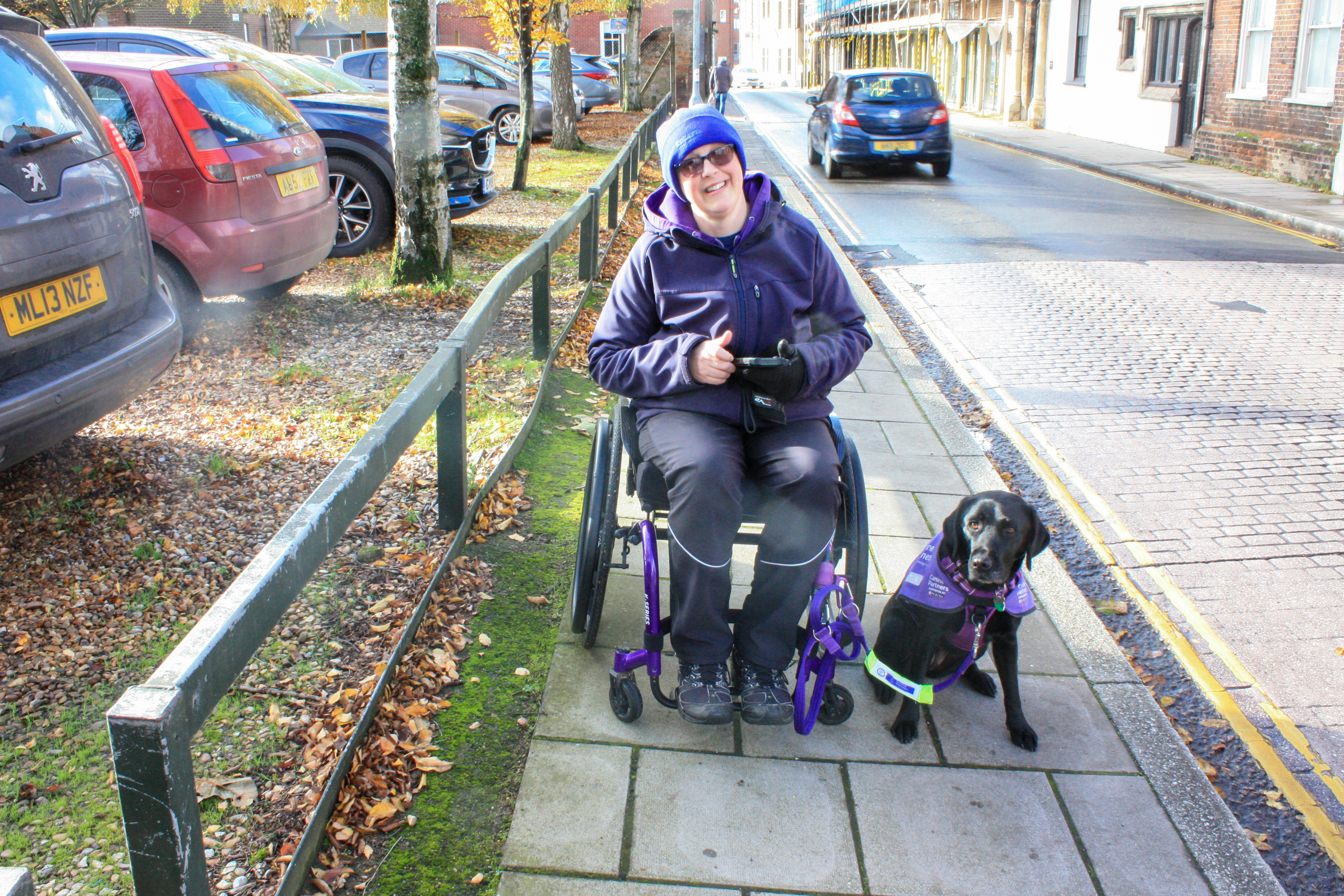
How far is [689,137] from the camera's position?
3.10m

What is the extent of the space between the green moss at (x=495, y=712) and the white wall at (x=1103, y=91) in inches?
795

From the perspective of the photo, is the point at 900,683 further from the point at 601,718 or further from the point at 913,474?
the point at 913,474

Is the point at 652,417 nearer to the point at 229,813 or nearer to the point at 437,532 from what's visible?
the point at 437,532

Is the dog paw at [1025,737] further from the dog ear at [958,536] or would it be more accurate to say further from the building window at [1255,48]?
the building window at [1255,48]

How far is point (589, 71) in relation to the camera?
35188 mm

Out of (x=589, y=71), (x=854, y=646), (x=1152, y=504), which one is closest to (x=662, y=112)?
(x=589, y=71)

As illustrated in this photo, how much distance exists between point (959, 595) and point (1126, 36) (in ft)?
78.4

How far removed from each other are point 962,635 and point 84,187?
3253 mm

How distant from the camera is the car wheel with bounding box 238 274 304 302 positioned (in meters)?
7.00

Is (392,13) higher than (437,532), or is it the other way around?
(392,13)

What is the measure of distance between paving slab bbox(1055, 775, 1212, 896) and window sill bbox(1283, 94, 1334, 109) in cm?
1593

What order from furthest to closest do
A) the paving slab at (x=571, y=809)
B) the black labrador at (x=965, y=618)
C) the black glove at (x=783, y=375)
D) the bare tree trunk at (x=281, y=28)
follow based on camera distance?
the bare tree trunk at (x=281, y=28)
the black glove at (x=783, y=375)
the black labrador at (x=965, y=618)
the paving slab at (x=571, y=809)

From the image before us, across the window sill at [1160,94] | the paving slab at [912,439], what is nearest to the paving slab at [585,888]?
the paving slab at [912,439]

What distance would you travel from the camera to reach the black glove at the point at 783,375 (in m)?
2.92
